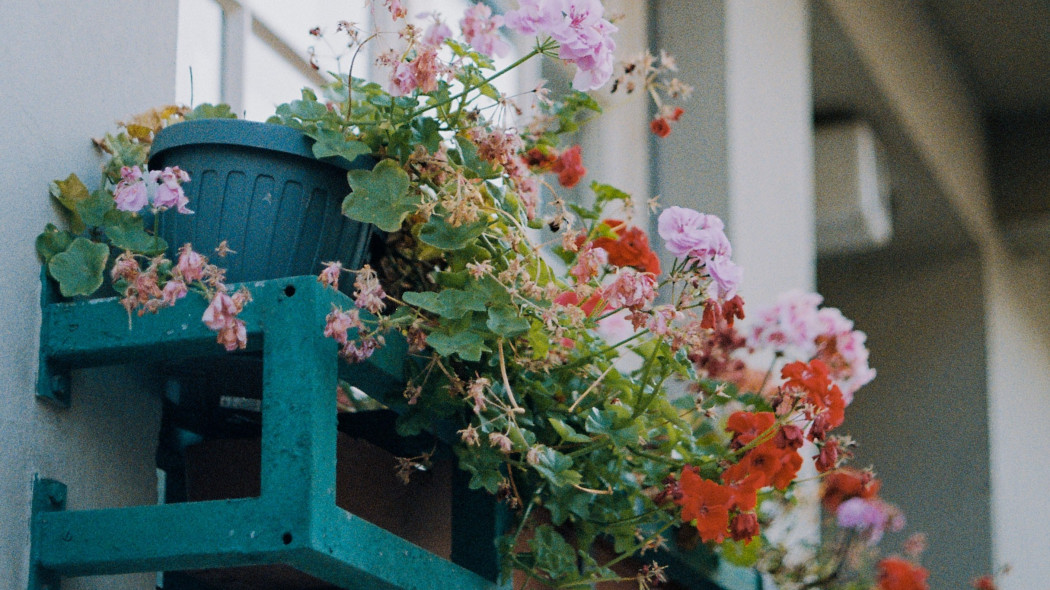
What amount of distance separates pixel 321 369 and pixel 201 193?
0.25 meters

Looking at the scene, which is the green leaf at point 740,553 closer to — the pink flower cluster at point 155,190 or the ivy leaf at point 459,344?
the ivy leaf at point 459,344

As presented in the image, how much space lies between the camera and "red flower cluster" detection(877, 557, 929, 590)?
2.78 m

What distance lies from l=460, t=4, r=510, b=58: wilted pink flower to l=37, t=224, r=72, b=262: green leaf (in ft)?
1.69

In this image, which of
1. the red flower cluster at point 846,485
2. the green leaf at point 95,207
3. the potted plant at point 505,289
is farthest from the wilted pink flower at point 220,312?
the red flower cluster at point 846,485

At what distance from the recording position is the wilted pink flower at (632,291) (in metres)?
1.39

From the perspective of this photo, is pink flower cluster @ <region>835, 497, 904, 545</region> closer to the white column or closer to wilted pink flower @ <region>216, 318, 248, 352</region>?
the white column

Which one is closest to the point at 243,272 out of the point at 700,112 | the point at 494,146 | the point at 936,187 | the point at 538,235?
the point at 494,146

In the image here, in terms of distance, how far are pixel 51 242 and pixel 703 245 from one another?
687 mm

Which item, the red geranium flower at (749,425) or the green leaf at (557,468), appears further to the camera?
the red geranium flower at (749,425)

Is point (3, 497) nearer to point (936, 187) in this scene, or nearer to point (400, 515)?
point (400, 515)

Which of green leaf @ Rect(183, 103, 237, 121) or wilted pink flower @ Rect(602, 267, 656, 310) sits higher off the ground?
green leaf @ Rect(183, 103, 237, 121)

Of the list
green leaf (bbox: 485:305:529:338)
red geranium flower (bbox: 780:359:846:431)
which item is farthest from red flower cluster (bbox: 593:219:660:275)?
green leaf (bbox: 485:305:529:338)

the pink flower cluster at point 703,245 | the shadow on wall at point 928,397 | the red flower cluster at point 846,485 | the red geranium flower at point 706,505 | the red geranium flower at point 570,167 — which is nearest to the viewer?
the pink flower cluster at point 703,245

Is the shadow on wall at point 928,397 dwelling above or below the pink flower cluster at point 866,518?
above
